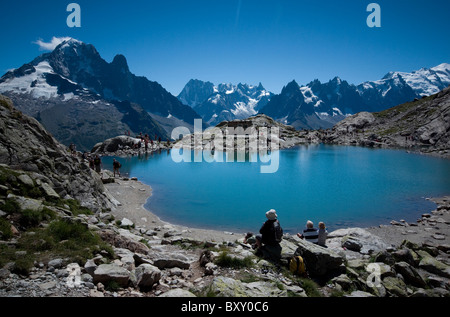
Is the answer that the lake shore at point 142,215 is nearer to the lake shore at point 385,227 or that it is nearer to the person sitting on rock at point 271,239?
the lake shore at point 385,227

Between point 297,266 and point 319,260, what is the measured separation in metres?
1.15

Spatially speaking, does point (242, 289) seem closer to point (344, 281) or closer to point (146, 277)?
point (146, 277)

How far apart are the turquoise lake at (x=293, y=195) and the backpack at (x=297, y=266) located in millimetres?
11347

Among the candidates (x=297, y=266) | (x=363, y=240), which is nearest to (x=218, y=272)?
(x=297, y=266)

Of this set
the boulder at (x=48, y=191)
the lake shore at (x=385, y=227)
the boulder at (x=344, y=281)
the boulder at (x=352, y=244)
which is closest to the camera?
the boulder at (x=344, y=281)

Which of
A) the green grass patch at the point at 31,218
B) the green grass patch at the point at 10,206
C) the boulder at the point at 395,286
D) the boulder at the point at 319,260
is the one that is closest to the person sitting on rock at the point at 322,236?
the boulder at the point at 319,260

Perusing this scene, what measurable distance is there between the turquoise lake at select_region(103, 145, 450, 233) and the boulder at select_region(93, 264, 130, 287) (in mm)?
15020

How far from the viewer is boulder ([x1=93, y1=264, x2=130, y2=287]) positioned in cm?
888

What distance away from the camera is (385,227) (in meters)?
23.7

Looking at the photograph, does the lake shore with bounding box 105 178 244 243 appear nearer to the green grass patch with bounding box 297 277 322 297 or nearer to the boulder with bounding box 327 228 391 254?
the boulder with bounding box 327 228 391 254

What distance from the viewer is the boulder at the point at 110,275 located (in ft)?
29.1

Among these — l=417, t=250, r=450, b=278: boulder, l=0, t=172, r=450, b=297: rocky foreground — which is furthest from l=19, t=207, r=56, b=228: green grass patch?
l=417, t=250, r=450, b=278: boulder
